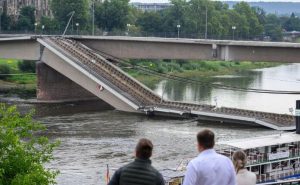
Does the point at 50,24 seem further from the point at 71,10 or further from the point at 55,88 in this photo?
the point at 55,88

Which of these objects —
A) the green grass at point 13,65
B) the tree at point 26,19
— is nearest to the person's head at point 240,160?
the green grass at point 13,65

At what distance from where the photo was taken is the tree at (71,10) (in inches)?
3425

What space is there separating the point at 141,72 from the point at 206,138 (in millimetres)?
66578

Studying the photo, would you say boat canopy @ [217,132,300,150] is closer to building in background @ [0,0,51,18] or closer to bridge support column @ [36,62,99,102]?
bridge support column @ [36,62,99,102]

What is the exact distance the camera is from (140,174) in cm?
696

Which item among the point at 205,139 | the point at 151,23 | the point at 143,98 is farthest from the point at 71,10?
the point at 205,139

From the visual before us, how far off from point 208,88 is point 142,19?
39515mm

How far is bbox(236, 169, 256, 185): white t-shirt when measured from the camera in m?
7.76

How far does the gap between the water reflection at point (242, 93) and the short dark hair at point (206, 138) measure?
40.0m

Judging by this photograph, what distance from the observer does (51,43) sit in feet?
175

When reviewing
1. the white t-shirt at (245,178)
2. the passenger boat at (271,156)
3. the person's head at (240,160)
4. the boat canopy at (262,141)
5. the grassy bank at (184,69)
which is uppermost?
the person's head at (240,160)

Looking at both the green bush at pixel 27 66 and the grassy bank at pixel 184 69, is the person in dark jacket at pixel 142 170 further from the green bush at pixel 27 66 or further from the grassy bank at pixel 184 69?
the green bush at pixel 27 66

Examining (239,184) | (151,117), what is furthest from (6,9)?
(239,184)

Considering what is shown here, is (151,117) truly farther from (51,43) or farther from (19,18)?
(19,18)
